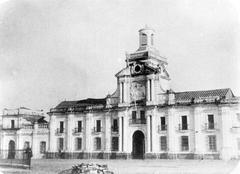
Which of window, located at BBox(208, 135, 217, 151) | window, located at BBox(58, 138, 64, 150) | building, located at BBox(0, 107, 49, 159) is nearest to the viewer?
window, located at BBox(208, 135, 217, 151)

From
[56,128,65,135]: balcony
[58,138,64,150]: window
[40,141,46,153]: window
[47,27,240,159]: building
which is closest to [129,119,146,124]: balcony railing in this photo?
[47,27,240,159]: building

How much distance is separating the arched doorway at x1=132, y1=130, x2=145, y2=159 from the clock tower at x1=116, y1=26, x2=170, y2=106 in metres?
1.50

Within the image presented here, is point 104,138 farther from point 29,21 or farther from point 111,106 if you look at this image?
point 29,21

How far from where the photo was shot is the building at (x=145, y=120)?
654 inches

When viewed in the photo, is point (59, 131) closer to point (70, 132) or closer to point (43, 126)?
point (70, 132)

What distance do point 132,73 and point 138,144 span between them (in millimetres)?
3303

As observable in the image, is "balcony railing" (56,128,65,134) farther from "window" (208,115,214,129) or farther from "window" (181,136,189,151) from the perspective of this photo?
"window" (208,115,214,129)

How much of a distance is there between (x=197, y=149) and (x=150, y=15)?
313 inches

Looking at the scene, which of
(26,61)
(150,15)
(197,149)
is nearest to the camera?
(150,15)

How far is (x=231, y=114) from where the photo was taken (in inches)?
607

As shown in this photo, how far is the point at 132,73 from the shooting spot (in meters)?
19.0

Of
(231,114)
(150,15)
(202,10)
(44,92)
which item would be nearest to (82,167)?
(44,92)

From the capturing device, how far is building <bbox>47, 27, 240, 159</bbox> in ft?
54.5

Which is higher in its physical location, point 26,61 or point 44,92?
point 26,61
